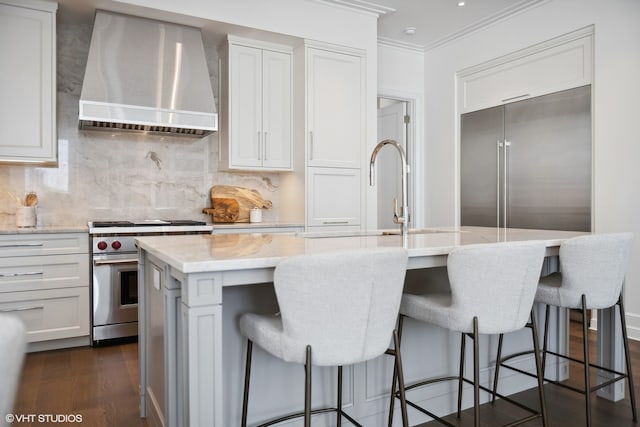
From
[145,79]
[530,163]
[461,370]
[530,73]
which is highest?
[530,73]

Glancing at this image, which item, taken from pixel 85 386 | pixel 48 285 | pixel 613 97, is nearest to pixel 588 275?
pixel 613 97

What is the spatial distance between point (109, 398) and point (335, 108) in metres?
2.97

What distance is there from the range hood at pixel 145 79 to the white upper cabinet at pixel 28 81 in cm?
27

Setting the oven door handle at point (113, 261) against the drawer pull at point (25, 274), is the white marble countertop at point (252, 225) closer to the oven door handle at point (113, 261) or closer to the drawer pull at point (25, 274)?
the oven door handle at point (113, 261)

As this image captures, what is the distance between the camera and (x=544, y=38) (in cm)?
414

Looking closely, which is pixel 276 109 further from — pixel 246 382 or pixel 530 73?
pixel 246 382

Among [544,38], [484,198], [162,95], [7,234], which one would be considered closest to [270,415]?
[7,234]

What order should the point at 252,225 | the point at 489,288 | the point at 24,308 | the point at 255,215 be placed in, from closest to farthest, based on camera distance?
the point at 489,288 < the point at 24,308 < the point at 252,225 < the point at 255,215

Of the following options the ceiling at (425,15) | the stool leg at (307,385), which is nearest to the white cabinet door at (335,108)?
the ceiling at (425,15)

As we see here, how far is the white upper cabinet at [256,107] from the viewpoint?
409cm

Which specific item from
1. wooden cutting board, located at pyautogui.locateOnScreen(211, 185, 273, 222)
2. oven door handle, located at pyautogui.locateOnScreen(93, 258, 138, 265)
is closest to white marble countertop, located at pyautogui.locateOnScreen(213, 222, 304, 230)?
wooden cutting board, located at pyautogui.locateOnScreen(211, 185, 273, 222)

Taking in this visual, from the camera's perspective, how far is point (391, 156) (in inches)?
221

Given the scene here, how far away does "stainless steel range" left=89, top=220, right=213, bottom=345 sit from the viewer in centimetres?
338

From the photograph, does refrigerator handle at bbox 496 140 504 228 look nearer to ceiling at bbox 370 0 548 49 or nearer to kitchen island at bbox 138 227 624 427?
ceiling at bbox 370 0 548 49
